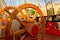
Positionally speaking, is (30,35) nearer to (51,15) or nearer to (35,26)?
(35,26)

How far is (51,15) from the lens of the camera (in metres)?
1.82

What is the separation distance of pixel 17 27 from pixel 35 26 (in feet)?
0.52

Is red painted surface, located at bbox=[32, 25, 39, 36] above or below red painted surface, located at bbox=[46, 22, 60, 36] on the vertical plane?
above

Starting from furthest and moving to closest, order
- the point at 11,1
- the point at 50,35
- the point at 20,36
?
the point at 11,1
the point at 50,35
the point at 20,36

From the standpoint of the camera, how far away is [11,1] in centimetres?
275

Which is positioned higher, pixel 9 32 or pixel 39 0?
pixel 39 0

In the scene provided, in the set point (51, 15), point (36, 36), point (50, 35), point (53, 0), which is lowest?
point (50, 35)

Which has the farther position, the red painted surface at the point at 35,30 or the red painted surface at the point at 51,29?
the red painted surface at the point at 51,29

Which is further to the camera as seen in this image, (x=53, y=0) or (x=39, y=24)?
(x=53, y=0)

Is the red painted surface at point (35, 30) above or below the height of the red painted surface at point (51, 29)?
above

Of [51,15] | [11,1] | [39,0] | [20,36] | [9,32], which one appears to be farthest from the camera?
[11,1]

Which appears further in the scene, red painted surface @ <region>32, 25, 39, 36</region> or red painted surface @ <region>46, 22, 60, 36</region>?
red painted surface @ <region>46, 22, 60, 36</region>

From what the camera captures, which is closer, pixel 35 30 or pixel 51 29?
pixel 35 30

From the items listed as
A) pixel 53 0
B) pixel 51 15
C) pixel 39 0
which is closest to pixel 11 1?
pixel 39 0
